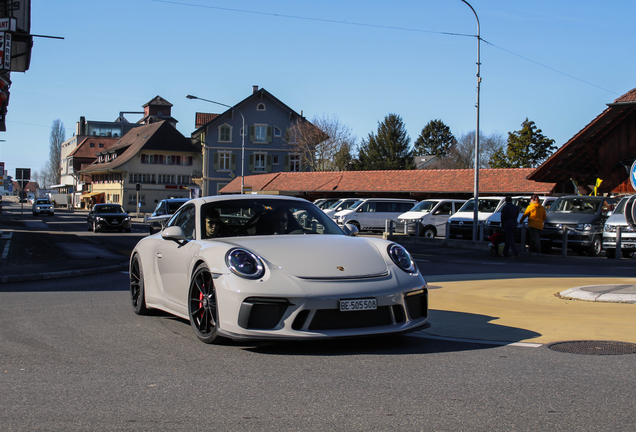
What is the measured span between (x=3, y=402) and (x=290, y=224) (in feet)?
10.9

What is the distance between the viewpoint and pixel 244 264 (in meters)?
5.57

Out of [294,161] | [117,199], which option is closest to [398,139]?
[294,161]

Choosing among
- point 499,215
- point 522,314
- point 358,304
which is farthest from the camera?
point 499,215

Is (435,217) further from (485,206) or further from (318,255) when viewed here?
(318,255)

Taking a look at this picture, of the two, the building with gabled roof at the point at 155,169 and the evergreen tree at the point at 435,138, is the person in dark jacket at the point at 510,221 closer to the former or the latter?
the building with gabled roof at the point at 155,169

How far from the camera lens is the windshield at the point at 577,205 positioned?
68.3 ft

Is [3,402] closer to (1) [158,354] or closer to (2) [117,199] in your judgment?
(1) [158,354]

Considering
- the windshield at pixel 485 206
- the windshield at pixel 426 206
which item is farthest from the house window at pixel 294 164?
the windshield at pixel 485 206

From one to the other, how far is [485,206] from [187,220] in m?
21.6

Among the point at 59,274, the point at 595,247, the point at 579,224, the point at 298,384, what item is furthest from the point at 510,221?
the point at 298,384

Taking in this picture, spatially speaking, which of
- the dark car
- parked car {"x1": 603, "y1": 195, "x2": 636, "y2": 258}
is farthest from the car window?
the dark car

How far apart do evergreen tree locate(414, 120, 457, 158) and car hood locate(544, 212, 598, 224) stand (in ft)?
331

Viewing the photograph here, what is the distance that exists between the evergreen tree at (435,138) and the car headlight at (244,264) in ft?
385

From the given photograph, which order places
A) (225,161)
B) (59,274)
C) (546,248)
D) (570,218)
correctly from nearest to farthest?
(59,274), (570,218), (546,248), (225,161)
